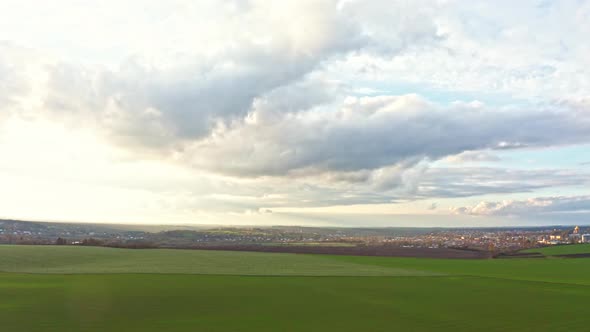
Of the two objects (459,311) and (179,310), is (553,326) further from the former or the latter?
(179,310)

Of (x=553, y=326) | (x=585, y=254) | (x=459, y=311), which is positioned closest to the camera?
(x=553, y=326)

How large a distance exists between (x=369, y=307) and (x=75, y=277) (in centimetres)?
3490

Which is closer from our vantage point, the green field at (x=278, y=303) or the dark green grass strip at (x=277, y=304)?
the dark green grass strip at (x=277, y=304)

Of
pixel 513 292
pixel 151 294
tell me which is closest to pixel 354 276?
pixel 513 292

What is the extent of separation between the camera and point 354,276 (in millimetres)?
60719

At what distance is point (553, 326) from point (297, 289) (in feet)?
76.2

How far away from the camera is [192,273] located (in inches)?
2343

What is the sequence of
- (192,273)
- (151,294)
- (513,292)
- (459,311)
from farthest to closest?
1. (192,273)
2. (513,292)
3. (151,294)
4. (459,311)

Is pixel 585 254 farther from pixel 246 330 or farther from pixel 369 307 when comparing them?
pixel 246 330

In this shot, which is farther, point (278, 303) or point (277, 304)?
point (278, 303)

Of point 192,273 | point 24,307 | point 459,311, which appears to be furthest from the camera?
point 192,273

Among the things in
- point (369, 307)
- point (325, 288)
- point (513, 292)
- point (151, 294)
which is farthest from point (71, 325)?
point (513, 292)

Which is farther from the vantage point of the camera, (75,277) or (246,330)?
(75,277)

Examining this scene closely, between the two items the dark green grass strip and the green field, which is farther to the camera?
the green field
